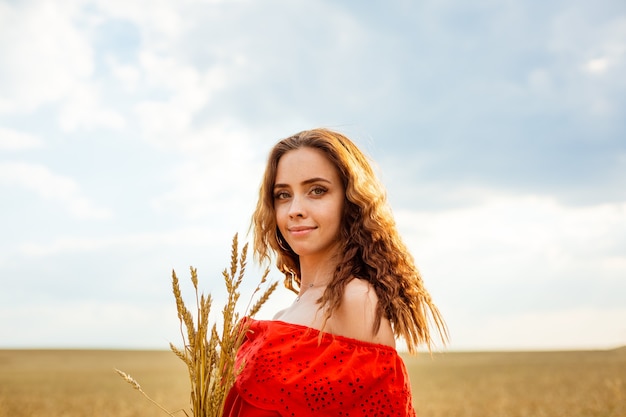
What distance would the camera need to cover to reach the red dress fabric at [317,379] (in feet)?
7.50

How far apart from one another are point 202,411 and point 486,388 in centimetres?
1850

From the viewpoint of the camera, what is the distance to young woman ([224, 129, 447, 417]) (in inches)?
91.2

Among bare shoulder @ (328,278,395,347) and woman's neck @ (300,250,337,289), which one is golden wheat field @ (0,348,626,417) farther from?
bare shoulder @ (328,278,395,347)

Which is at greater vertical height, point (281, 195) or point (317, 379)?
point (281, 195)

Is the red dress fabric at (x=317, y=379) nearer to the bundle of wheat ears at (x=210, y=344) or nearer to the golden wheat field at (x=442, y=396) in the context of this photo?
the bundle of wheat ears at (x=210, y=344)

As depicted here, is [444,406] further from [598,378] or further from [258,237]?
[258,237]

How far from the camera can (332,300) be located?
2.41 metres

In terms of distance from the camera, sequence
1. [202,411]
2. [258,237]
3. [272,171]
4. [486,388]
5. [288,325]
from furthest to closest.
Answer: [486,388] < [258,237] < [272,171] < [288,325] < [202,411]

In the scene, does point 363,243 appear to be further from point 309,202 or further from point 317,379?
point 317,379

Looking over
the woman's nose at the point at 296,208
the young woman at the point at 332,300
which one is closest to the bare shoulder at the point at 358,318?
the young woman at the point at 332,300

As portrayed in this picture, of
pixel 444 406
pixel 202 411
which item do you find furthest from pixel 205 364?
pixel 444 406

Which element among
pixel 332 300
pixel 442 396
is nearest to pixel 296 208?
pixel 332 300

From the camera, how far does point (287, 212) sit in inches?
107

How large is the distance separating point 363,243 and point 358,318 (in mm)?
408
